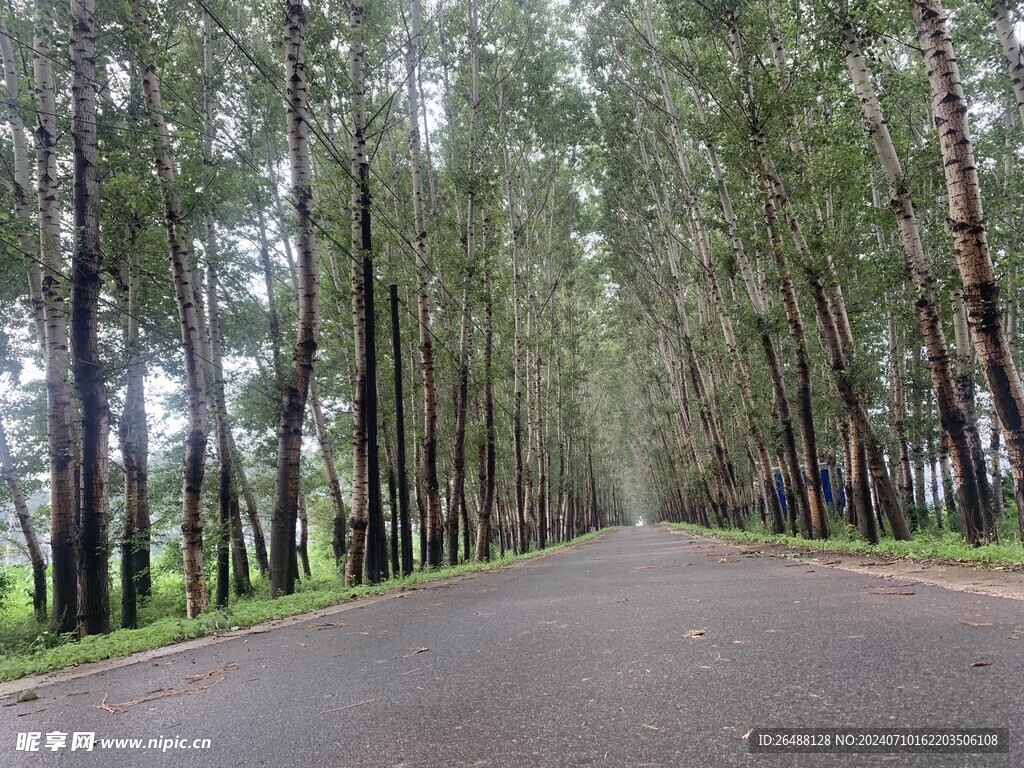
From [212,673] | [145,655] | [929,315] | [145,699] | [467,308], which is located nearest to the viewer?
[145,699]

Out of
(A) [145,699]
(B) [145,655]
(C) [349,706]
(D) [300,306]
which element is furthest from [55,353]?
(C) [349,706]

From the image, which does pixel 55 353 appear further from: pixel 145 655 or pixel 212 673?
pixel 212 673

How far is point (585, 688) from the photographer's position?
2.85 m

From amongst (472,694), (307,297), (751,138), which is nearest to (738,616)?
(472,694)

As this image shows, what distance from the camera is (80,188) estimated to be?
837 centimetres

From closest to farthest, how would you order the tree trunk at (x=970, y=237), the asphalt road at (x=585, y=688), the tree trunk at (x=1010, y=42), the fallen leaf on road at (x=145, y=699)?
the asphalt road at (x=585, y=688) < the fallen leaf on road at (x=145, y=699) < the tree trunk at (x=970, y=237) < the tree trunk at (x=1010, y=42)

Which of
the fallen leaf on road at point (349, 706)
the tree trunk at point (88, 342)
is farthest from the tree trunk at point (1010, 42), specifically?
the tree trunk at point (88, 342)

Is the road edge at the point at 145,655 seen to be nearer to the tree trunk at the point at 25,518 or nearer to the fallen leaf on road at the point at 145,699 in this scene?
the fallen leaf on road at the point at 145,699

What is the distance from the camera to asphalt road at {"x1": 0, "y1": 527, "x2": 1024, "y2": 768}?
83.3 inches

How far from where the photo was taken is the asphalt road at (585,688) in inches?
83.3

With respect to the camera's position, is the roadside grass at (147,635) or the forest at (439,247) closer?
the roadside grass at (147,635)

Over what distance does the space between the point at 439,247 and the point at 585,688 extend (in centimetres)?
1734

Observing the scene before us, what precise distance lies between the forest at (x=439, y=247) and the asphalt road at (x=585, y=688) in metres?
3.10

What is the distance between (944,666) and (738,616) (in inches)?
73.9
